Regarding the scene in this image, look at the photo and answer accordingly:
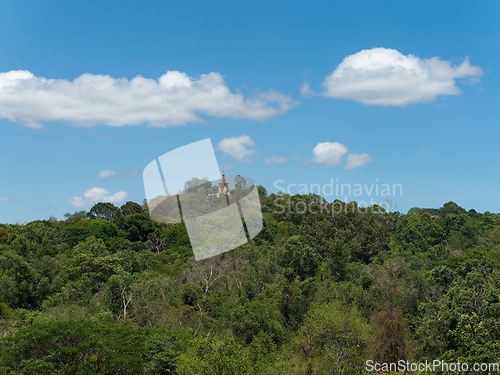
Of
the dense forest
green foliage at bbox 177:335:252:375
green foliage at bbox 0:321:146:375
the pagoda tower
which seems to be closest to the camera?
green foliage at bbox 177:335:252:375

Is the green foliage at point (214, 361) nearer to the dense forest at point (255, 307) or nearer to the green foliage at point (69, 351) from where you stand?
the dense forest at point (255, 307)

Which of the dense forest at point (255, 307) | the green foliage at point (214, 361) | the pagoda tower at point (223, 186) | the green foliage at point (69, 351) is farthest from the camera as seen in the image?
the pagoda tower at point (223, 186)

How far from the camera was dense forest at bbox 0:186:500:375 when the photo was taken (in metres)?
16.8

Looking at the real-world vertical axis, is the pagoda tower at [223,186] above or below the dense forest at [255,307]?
above

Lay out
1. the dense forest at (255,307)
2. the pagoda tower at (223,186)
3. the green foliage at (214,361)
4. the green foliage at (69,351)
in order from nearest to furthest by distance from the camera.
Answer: the green foliage at (214,361) → the green foliage at (69,351) → the dense forest at (255,307) → the pagoda tower at (223,186)

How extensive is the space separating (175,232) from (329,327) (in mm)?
36722

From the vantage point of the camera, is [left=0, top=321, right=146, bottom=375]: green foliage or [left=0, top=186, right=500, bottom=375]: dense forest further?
[left=0, top=186, right=500, bottom=375]: dense forest

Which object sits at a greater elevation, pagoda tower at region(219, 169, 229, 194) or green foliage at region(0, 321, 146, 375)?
pagoda tower at region(219, 169, 229, 194)

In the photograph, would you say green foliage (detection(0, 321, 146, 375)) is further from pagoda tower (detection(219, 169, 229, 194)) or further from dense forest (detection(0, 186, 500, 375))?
pagoda tower (detection(219, 169, 229, 194))

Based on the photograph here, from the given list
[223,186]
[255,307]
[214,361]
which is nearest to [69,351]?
[214,361]

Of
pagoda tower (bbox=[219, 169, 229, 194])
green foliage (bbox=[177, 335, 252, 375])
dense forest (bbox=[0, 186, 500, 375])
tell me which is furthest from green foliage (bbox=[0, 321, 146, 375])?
pagoda tower (bbox=[219, 169, 229, 194])

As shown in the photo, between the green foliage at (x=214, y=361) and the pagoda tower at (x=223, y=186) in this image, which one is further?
the pagoda tower at (x=223, y=186)

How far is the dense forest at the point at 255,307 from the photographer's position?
16766 mm

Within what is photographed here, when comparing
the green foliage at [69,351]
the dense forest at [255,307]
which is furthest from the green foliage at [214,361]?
the green foliage at [69,351]
